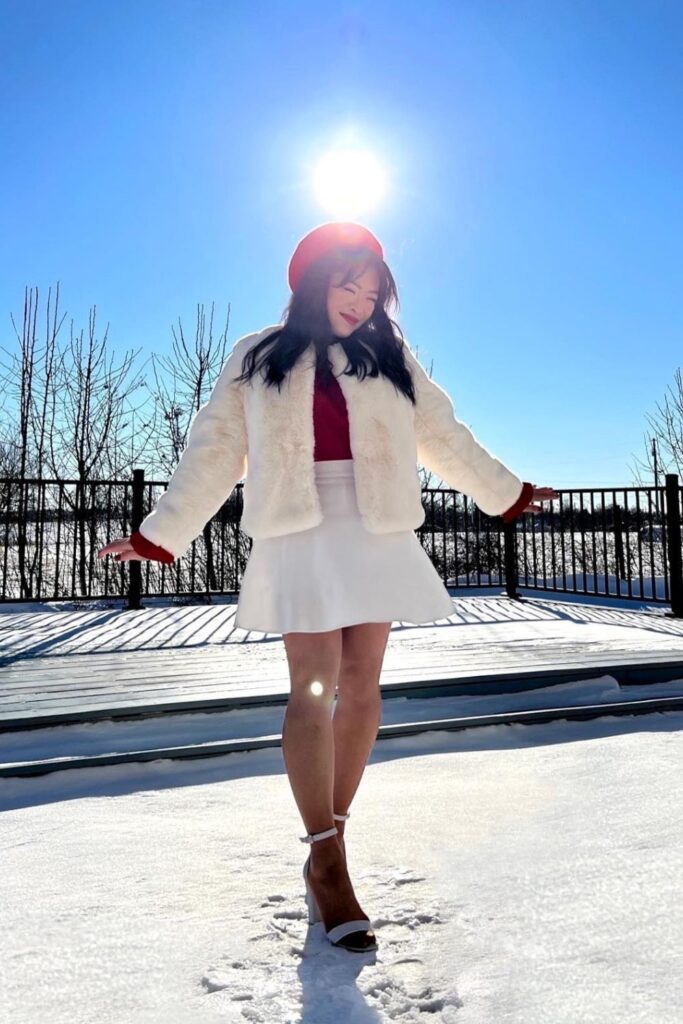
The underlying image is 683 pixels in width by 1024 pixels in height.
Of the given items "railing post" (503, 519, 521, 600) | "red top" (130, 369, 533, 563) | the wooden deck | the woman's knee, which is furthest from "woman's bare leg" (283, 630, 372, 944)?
"railing post" (503, 519, 521, 600)

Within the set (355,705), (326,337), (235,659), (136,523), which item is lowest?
(235,659)

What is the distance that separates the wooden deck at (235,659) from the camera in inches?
112

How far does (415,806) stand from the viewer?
6.52 feet

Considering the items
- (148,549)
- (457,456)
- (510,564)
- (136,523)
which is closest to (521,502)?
(457,456)

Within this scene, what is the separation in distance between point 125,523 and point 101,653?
414 centimetres

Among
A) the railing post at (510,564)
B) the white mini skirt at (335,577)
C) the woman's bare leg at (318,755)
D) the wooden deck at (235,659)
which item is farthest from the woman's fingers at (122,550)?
the railing post at (510,564)

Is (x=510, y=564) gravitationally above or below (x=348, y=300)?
below

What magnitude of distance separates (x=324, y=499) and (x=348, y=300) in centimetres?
42

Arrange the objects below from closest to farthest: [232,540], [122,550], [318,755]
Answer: [318,755]
[122,550]
[232,540]

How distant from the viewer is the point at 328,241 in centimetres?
154

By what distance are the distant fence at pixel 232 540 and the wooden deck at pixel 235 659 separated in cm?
160

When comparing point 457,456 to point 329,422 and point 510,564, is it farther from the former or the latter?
point 510,564

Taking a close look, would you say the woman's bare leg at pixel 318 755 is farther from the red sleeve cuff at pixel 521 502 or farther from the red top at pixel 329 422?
the red sleeve cuff at pixel 521 502

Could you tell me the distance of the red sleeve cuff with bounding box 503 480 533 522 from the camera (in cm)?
175
